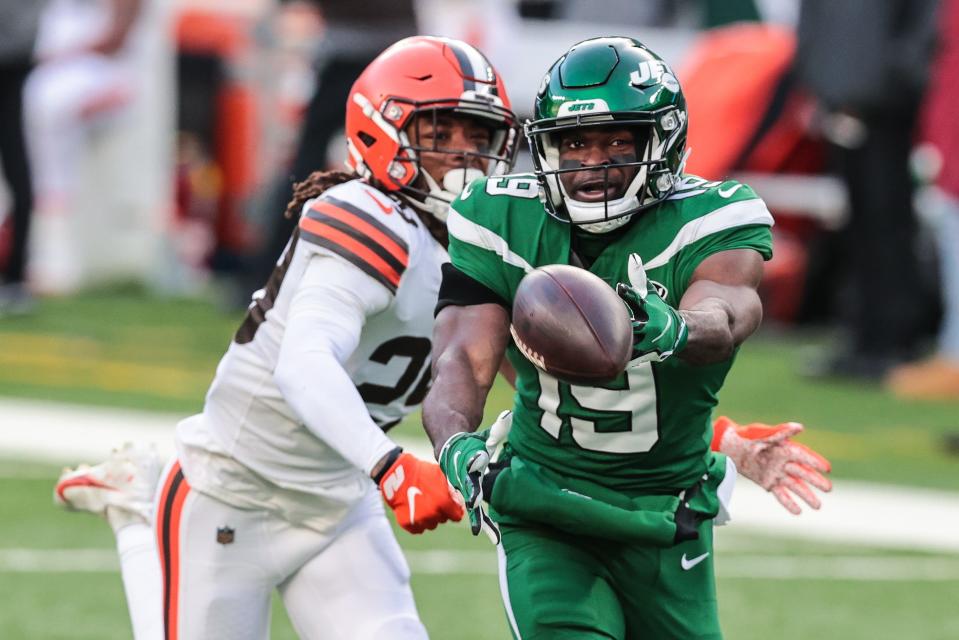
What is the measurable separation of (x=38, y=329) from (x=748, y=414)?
4374 millimetres

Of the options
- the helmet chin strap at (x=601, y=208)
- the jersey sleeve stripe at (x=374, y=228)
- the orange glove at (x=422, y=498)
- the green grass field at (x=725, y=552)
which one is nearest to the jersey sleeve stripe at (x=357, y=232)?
the jersey sleeve stripe at (x=374, y=228)

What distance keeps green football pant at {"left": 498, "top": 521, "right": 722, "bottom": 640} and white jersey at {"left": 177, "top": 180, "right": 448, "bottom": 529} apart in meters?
0.53

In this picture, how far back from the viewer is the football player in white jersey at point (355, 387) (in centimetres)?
407

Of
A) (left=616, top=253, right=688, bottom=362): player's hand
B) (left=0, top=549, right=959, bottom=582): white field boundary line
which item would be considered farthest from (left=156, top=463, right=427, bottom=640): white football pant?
(left=0, top=549, right=959, bottom=582): white field boundary line

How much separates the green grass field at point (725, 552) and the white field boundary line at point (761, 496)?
0.37 ft

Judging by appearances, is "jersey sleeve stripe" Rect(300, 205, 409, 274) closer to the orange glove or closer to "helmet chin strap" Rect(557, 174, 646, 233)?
"helmet chin strap" Rect(557, 174, 646, 233)

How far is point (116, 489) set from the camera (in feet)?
15.3

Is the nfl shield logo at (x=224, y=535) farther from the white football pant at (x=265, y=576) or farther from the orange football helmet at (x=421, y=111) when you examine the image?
the orange football helmet at (x=421, y=111)

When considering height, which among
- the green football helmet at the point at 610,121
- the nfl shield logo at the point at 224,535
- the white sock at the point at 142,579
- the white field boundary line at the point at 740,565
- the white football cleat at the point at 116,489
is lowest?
the white field boundary line at the point at 740,565

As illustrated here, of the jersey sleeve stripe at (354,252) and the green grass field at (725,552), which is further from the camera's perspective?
Answer: the green grass field at (725,552)

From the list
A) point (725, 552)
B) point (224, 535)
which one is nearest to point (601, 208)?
point (224, 535)

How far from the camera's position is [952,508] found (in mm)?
7539

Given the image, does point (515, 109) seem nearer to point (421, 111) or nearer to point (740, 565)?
point (740, 565)

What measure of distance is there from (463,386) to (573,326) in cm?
45
